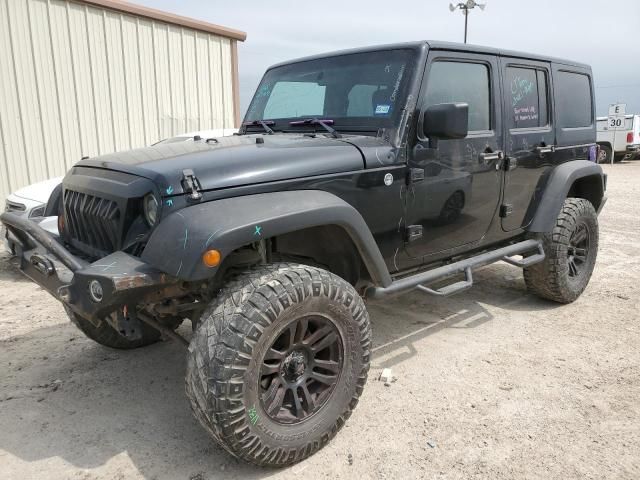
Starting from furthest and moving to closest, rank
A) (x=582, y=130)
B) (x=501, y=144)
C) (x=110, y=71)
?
(x=110, y=71)
(x=582, y=130)
(x=501, y=144)

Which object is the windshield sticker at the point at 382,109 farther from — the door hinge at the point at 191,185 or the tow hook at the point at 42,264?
the tow hook at the point at 42,264

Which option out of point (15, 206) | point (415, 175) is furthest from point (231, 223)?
point (15, 206)

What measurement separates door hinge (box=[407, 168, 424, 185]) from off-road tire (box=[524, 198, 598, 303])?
1687mm

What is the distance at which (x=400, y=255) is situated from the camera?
3152mm

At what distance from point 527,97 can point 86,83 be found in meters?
6.14

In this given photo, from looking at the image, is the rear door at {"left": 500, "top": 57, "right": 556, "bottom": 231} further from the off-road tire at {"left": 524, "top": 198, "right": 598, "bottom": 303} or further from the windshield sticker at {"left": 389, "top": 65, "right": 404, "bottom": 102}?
the windshield sticker at {"left": 389, "top": 65, "right": 404, "bottom": 102}

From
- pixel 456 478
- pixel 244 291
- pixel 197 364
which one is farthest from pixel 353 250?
pixel 456 478

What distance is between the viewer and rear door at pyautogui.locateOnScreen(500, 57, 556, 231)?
379cm

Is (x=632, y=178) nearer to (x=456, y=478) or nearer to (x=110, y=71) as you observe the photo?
(x=110, y=71)

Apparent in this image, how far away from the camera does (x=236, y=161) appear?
2469 millimetres

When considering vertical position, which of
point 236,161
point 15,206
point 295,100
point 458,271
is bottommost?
point 458,271

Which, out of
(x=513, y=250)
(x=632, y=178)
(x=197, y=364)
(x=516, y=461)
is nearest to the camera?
(x=197, y=364)

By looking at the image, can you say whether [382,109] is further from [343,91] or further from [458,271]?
[458,271]

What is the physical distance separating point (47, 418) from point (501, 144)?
3330 millimetres
